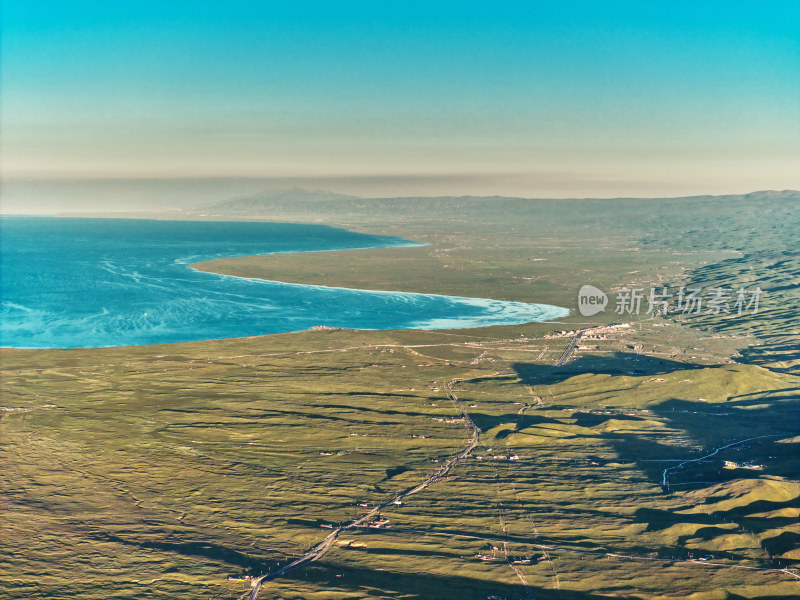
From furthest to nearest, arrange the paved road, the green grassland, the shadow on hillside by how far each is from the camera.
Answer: the green grassland
the paved road
the shadow on hillside

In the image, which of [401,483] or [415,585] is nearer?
[415,585]

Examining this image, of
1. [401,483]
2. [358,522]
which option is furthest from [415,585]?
[401,483]

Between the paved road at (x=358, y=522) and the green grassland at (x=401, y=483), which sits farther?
the green grassland at (x=401, y=483)

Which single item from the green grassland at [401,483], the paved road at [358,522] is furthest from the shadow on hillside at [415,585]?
the paved road at [358,522]

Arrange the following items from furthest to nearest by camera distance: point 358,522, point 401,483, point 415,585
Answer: point 401,483 → point 358,522 → point 415,585

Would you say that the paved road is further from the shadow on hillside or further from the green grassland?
the shadow on hillside

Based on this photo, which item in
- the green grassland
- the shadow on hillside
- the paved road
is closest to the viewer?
the shadow on hillside

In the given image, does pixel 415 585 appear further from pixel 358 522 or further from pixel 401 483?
pixel 401 483

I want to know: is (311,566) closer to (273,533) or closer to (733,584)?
(273,533)

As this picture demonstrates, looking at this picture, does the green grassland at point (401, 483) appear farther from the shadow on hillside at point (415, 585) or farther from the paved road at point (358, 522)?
the paved road at point (358, 522)

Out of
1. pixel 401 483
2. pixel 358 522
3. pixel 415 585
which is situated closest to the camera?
pixel 415 585

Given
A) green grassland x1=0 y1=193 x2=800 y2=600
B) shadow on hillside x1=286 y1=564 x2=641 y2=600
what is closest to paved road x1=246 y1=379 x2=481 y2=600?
green grassland x1=0 y1=193 x2=800 y2=600
